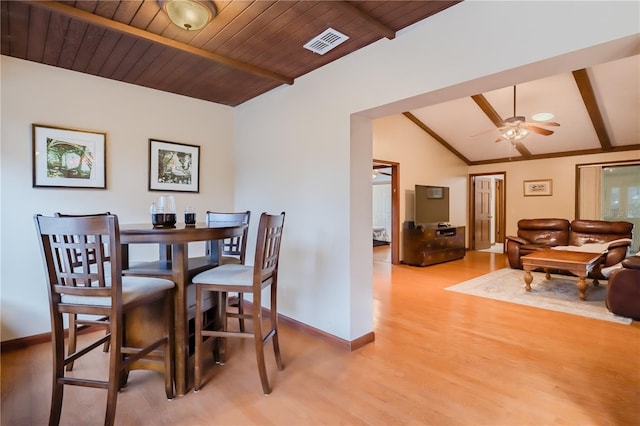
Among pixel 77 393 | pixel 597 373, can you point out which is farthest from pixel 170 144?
pixel 597 373

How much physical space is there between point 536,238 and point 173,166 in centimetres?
636

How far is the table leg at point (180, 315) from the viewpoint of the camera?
1943mm

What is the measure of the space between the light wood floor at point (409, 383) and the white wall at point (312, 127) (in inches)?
18.5

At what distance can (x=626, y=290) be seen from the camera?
3.19 metres

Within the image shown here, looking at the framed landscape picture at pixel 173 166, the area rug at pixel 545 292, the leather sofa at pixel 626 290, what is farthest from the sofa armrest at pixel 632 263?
the framed landscape picture at pixel 173 166

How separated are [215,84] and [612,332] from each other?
176 inches

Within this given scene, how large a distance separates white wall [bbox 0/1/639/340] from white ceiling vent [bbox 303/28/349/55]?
0.21 m

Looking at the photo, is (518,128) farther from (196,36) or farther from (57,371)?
(57,371)

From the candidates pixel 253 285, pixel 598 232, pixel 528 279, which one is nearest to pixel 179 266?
pixel 253 285

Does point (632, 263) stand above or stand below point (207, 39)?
below

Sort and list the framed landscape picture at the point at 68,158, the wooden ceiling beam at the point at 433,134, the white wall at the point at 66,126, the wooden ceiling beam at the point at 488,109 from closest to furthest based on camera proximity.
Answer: the white wall at the point at 66,126, the framed landscape picture at the point at 68,158, the wooden ceiling beam at the point at 488,109, the wooden ceiling beam at the point at 433,134

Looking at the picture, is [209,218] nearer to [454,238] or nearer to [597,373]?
[597,373]

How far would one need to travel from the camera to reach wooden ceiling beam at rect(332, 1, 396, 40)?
1.91m

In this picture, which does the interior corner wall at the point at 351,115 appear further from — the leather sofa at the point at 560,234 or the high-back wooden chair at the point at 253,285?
the leather sofa at the point at 560,234
